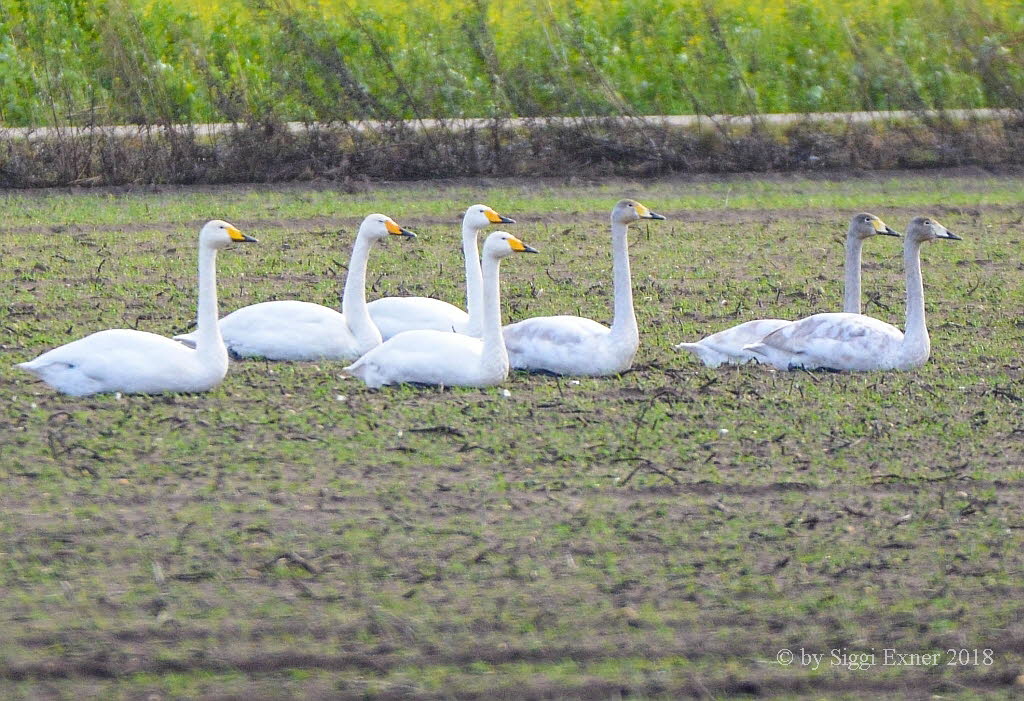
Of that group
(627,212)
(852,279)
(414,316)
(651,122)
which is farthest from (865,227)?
(651,122)

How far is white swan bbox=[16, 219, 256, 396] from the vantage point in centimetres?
718

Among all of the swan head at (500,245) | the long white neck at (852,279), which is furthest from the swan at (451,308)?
the long white neck at (852,279)

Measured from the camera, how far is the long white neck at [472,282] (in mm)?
8312

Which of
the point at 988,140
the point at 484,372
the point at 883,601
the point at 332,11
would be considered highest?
the point at 332,11

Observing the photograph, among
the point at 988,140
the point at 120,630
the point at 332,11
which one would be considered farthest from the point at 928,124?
the point at 120,630

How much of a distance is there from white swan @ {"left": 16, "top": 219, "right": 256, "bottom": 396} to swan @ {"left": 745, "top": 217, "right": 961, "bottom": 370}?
8.54 feet

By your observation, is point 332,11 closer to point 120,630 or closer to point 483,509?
point 483,509

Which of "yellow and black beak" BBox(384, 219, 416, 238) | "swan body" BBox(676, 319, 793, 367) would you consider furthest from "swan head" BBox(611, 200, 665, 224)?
"yellow and black beak" BBox(384, 219, 416, 238)

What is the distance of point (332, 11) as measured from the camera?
16641 mm

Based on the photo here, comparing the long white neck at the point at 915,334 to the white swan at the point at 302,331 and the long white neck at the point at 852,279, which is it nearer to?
the long white neck at the point at 852,279

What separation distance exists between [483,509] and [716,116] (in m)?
10.5

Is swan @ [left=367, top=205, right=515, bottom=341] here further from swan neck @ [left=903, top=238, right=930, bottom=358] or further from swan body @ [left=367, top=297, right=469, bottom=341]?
swan neck @ [left=903, top=238, right=930, bottom=358]

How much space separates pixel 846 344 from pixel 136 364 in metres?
3.30

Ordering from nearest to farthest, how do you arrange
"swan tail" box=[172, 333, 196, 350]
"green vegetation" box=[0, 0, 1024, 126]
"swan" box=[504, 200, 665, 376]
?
"swan" box=[504, 200, 665, 376] < "swan tail" box=[172, 333, 196, 350] < "green vegetation" box=[0, 0, 1024, 126]
